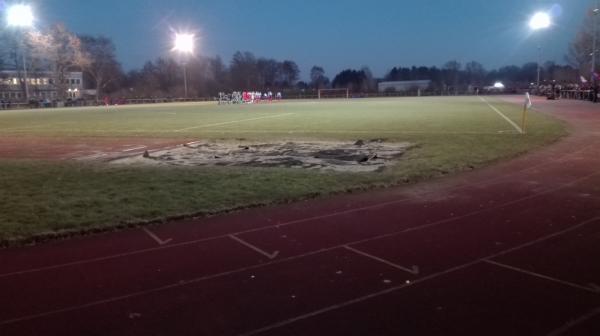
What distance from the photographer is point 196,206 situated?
849 cm

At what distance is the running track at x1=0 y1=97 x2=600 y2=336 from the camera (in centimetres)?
439

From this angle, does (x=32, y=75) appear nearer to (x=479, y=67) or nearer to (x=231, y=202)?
(x=231, y=202)

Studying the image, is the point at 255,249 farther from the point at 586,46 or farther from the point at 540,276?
the point at 586,46

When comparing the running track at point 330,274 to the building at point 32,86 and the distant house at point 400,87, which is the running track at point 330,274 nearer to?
the building at point 32,86

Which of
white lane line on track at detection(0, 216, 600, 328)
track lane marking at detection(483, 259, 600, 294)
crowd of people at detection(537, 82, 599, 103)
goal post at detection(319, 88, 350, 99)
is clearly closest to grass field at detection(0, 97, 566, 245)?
white lane line on track at detection(0, 216, 600, 328)

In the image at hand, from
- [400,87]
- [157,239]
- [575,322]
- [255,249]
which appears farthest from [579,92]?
[400,87]

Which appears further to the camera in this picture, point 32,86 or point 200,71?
point 200,71

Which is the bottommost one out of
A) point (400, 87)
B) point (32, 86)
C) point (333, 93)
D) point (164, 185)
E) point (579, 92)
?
point (164, 185)

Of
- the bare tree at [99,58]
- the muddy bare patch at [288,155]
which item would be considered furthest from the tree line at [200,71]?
the muddy bare patch at [288,155]

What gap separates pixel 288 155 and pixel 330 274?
9.54 meters

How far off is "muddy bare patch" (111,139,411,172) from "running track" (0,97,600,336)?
14.6 feet

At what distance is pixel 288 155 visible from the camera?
1484 cm

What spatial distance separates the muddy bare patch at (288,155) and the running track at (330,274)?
4459 millimetres

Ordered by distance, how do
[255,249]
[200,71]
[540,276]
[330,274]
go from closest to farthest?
[540,276]
[330,274]
[255,249]
[200,71]
